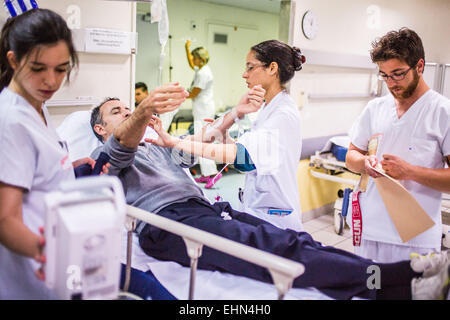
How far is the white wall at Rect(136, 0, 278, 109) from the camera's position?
19.6ft

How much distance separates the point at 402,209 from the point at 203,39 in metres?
5.42

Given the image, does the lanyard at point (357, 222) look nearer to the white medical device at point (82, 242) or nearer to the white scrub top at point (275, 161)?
the white scrub top at point (275, 161)

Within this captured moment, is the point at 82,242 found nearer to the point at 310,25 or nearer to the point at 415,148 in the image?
the point at 415,148

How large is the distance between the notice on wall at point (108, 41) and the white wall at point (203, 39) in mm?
2975

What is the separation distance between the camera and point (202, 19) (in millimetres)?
6652

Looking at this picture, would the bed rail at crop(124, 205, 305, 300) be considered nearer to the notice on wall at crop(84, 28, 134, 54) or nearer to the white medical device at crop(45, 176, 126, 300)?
the white medical device at crop(45, 176, 126, 300)

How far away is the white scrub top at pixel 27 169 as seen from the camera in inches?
47.1

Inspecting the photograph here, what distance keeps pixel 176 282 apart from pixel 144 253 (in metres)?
0.34

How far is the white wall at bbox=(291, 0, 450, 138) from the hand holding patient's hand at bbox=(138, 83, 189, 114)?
8.79ft

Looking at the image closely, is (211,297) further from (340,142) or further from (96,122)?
(340,142)

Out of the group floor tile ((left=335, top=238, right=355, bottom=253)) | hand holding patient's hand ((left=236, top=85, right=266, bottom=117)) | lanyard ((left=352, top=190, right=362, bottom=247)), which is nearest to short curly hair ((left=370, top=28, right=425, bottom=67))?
hand holding patient's hand ((left=236, top=85, right=266, bottom=117))

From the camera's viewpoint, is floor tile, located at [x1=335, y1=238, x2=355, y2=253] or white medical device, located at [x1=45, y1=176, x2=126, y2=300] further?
floor tile, located at [x1=335, y1=238, x2=355, y2=253]

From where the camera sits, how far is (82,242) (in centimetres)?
103

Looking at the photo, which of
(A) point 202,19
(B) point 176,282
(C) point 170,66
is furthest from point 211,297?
(A) point 202,19
